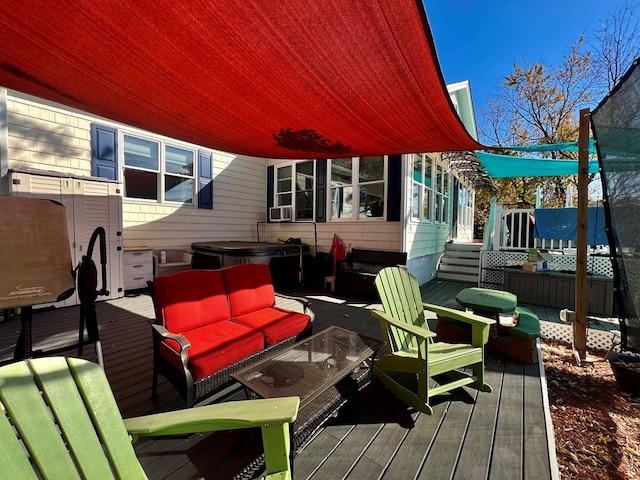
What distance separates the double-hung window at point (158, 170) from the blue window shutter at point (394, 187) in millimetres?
4959

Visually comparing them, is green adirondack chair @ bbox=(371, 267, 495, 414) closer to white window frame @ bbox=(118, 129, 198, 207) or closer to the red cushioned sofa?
the red cushioned sofa

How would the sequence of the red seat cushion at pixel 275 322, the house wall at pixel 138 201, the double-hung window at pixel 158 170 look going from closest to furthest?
the red seat cushion at pixel 275 322 → the house wall at pixel 138 201 → the double-hung window at pixel 158 170

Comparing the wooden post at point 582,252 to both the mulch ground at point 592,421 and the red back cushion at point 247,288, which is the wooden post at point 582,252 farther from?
the red back cushion at point 247,288

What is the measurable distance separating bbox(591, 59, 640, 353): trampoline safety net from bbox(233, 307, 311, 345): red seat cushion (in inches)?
117

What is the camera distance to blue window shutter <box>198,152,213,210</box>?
7188mm

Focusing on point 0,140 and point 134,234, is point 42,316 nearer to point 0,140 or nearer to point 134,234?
point 134,234

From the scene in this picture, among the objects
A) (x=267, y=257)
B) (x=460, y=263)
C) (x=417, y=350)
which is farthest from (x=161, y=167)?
(x=460, y=263)

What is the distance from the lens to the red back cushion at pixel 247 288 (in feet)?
10.2

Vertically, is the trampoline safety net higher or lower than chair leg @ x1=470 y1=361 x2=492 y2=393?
higher

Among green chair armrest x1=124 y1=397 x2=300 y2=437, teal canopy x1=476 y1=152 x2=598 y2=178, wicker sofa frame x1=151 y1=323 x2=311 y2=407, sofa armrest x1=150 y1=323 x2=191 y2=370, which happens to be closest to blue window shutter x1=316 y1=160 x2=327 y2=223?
teal canopy x1=476 y1=152 x2=598 y2=178

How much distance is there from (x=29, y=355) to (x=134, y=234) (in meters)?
4.45

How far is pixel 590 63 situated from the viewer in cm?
867

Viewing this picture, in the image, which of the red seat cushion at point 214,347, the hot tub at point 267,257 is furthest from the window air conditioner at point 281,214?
the red seat cushion at point 214,347

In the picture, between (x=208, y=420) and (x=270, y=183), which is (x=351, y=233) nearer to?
(x=270, y=183)
